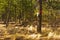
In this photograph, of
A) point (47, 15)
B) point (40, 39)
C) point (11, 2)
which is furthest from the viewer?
point (47, 15)

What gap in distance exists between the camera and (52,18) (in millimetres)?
17547

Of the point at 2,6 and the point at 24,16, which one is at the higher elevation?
the point at 2,6

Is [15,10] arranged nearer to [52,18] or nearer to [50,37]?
[52,18]

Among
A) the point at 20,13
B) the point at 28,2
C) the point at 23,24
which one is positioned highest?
the point at 28,2

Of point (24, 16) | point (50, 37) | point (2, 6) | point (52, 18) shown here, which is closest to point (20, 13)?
point (24, 16)

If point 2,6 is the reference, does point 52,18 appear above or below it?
below

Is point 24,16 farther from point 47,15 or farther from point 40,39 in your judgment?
point 40,39

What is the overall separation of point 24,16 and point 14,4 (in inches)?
70.5

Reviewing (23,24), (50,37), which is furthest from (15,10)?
(50,37)

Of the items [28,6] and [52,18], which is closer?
[28,6]

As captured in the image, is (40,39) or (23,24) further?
(23,24)

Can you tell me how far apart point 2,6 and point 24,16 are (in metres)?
2.44

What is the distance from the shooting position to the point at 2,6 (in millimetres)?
15852

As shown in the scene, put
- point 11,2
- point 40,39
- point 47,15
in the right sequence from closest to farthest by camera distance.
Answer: point 40,39
point 11,2
point 47,15
